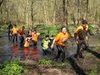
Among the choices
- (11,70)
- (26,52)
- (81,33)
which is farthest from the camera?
(26,52)

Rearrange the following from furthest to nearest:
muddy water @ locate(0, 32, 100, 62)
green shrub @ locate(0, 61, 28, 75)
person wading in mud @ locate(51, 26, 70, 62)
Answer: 1. muddy water @ locate(0, 32, 100, 62)
2. person wading in mud @ locate(51, 26, 70, 62)
3. green shrub @ locate(0, 61, 28, 75)

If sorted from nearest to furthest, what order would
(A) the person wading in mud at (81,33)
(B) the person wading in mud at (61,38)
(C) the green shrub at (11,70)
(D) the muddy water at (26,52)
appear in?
1. (C) the green shrub at (11,70)
2. (B) the person wading in mud at (61,38)
3. (A) the person wading in mud at (81,33)
4. (D) the muddy water at (26,52)

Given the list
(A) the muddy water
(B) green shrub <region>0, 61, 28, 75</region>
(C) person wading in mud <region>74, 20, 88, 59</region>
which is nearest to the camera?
(B) green shrub <region>0, 61, 28, 75</region>

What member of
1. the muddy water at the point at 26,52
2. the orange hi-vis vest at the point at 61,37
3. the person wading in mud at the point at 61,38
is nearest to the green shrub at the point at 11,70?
the person wading in mud at the point at 61,38

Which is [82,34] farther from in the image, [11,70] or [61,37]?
[11,70]

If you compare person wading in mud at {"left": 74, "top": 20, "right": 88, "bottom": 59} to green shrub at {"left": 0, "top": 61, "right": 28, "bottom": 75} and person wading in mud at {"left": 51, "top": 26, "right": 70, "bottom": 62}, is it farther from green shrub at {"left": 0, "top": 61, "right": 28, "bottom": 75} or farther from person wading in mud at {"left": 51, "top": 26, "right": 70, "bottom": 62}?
green shrub at {"left": 0, "top": 61, "right": 28, "bottom": 75}

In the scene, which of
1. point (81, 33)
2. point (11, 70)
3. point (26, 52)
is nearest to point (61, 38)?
point (81, 33)

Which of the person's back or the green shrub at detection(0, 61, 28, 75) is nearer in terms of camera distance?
the green shrub at detection(0, 61, 28, 75)

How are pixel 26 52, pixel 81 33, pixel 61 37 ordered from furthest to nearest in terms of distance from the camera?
pixel 26 52 < pixel 81 33 < pixel 61 37

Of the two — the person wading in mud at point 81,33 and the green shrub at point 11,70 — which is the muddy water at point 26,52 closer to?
the person wading in mud at point 81,33

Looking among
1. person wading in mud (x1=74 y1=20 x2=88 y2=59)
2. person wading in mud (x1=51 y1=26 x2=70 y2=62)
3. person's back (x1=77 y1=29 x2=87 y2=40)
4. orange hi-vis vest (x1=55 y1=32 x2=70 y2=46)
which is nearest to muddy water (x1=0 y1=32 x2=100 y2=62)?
person wading in mud (x1=51 y1=26 x2=70 y2=62)

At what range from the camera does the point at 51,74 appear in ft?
35.2

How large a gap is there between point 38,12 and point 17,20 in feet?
18.2

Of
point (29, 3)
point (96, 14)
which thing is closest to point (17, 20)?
point (29, 3)
